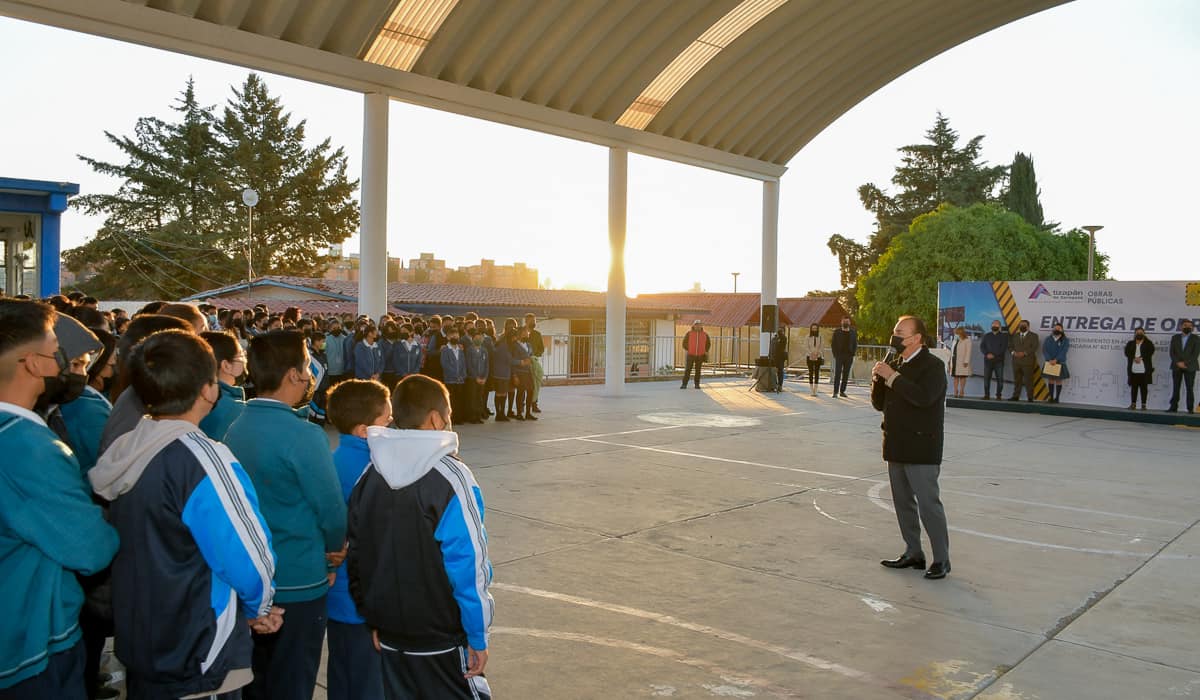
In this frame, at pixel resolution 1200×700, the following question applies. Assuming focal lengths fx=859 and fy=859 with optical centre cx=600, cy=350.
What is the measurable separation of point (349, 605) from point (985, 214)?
4664 centimetres

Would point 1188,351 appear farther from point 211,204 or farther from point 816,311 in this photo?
point 211,204

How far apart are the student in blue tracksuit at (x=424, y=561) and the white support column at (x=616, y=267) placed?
53.0 ft

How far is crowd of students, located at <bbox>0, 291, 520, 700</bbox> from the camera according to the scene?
245 centimetres

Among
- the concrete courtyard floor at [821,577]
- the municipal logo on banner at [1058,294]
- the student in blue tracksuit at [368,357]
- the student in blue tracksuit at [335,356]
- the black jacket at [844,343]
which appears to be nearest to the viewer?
the concrete courtyard floor at [821,577]

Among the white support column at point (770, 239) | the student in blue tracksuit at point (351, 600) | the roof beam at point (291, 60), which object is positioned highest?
the roof beam at point (291, 60)

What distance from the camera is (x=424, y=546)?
2.87 meters

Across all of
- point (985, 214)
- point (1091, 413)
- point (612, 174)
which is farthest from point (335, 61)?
point (985, 214)

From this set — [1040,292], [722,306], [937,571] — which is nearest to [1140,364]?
[1040,292]

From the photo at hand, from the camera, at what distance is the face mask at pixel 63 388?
9.48 feet

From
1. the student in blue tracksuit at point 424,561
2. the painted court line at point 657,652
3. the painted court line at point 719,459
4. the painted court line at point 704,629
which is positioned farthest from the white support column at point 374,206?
the student in blue tracksuit at point 424,561

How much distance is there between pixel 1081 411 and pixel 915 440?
43.7 ft

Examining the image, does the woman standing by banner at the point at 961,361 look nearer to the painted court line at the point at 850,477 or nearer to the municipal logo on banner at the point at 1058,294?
the municipal logo on banner at the point at 1058,294

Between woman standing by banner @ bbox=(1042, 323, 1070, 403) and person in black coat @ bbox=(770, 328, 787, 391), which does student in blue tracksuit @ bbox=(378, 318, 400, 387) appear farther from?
woman standing by banner @ bbox=(1042, 323, 1070, 403)

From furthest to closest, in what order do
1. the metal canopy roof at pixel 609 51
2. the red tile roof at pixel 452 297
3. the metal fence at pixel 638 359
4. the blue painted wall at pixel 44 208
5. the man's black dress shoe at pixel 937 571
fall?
the red tile roof at pixel 452 297 → the metal fence at pixel 638 359 → the metal canopy roof at pixel 609 51 → the blue painted wall at pixel 44 208 → the man's black dress shoe at pixel 937 571
